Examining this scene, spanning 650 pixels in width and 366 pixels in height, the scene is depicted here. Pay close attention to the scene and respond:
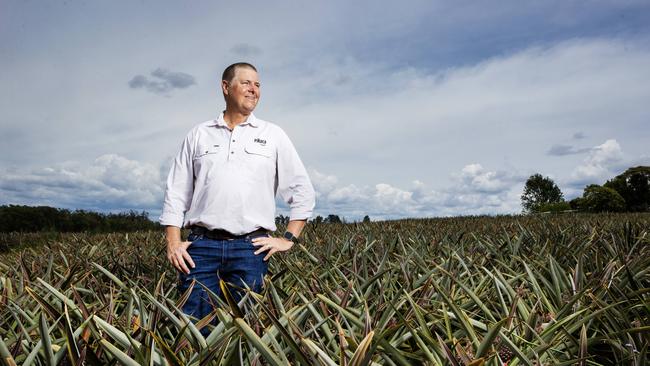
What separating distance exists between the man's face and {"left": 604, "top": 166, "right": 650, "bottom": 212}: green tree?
38.5 meters

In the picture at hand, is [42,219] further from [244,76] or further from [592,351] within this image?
[592,351]

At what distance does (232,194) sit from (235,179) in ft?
0.37

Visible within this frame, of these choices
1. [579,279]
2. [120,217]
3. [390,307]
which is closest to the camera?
[390,307]

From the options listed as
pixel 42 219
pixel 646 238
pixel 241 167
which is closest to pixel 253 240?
pixel 241 167

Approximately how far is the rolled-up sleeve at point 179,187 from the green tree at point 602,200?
103 feet

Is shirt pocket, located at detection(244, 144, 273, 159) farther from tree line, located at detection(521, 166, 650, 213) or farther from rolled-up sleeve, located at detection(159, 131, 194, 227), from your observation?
tree line, located at detection(521, 166, 650, 213)

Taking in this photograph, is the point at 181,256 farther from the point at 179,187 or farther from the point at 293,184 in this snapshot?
the point at 293,184

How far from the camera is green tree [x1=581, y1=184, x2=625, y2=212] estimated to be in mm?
31655

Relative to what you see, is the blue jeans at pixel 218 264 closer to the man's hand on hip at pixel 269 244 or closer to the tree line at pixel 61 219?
the man's hand on hip at pixel 269 244

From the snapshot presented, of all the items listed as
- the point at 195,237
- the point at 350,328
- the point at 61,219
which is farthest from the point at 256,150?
the point at 61,219

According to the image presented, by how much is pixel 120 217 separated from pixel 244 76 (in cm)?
1344

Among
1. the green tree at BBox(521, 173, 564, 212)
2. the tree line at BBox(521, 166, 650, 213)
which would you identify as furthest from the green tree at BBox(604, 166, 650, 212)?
the green tree at BBox(521, 173, 564, 212)

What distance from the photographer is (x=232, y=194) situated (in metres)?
3.54

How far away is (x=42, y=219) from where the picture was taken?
16.0 metres
